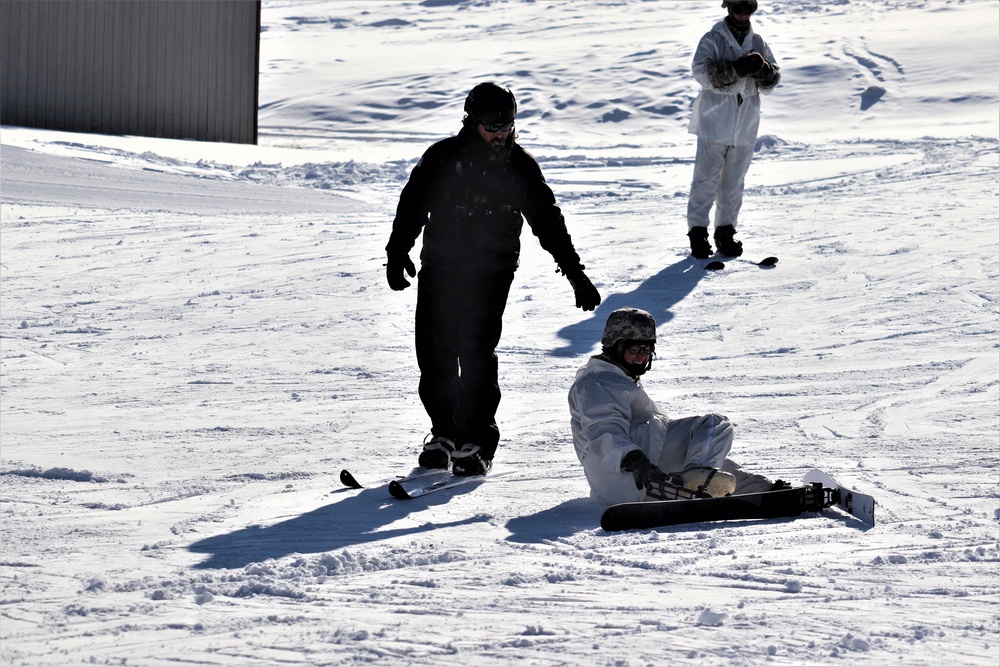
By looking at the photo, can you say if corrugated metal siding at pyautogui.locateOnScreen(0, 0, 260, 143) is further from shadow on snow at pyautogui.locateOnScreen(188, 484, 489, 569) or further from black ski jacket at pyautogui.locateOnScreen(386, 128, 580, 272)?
shadow on snow at pyautogui.locateOnScreen(188, 484, 489, 569)

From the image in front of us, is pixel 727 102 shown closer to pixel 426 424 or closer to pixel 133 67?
pixel 426 424

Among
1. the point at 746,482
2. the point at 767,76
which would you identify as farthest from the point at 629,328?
the point at 767,76

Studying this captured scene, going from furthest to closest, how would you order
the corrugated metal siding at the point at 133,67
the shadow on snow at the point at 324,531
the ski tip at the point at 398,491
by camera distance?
the corrugated metal siding at the point at 133,67
the ski tip at the point at 398,491
the shadow on snow at the point at 324,531

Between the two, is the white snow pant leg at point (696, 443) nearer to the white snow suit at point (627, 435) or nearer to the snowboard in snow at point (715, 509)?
the white snow suit at point (627, 435)

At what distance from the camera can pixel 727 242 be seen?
1018 cm

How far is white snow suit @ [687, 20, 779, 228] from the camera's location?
30.1 ft

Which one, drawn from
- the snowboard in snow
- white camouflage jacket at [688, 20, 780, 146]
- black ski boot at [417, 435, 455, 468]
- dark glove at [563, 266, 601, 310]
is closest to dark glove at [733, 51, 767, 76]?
white camouflage jacket at [688, 20, 780, 146]

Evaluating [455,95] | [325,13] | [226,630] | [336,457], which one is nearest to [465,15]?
[325,13]

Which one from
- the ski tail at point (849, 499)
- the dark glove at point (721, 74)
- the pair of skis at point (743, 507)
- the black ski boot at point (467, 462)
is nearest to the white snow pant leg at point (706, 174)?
the dark glove at point (721, 74)

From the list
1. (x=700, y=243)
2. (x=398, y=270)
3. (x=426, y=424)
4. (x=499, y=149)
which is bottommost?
(x=426, y=424)

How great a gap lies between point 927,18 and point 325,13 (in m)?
18.8

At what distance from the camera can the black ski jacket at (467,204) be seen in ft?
17.8

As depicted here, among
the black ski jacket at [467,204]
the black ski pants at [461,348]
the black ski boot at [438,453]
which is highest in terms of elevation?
the black ski jacket at [467,204]

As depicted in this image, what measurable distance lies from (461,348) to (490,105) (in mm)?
1041
